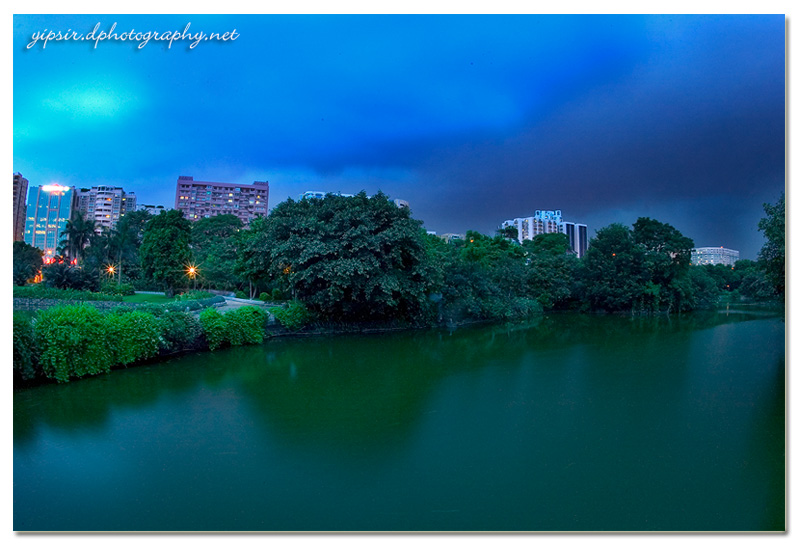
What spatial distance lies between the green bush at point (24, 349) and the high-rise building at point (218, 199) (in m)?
39.0

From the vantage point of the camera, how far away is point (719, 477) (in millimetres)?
3504

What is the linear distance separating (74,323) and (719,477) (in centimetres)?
749

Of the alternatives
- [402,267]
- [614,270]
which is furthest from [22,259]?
[614,270]

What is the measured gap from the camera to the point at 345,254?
A: 11.4 metres

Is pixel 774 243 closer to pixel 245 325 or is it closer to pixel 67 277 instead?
pixel 245 325

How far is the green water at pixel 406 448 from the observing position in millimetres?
2998

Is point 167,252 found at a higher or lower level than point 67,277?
higher

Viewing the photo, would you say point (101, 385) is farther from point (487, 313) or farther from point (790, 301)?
point (487, 313)

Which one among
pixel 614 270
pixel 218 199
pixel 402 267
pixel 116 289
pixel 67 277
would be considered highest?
pixel 218 199

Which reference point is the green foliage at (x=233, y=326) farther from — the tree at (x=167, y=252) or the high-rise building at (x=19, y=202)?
the tree at (x=167, y=252)

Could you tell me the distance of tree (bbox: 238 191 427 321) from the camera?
11.3 meters

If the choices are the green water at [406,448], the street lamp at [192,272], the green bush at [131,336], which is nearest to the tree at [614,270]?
the green water at [406,448]

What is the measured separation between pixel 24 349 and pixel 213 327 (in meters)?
4.02

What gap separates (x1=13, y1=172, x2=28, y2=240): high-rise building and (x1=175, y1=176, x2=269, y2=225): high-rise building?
40996mm
